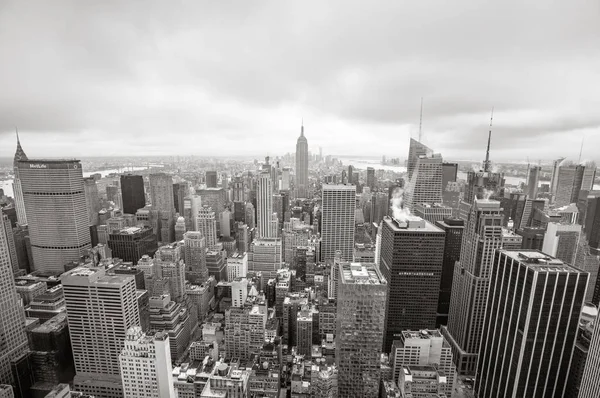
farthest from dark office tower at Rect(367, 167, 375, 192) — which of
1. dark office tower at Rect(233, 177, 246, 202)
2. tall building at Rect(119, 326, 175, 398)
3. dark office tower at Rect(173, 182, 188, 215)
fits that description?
tall building at Rect(119, 326, 175, 398)

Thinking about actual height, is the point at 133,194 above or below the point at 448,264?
above

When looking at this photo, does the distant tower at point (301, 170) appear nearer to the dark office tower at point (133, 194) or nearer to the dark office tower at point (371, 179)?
the dark office tower at point (371, 179)

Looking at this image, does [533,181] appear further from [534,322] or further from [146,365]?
[146,365]

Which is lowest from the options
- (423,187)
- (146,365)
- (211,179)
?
(146,365)

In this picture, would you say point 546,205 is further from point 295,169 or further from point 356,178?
point 295,169

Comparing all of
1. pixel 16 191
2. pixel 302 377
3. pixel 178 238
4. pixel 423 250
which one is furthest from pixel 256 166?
pixel 302 377

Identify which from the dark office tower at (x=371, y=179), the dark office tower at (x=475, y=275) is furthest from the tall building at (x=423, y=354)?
the dark office tower at (x=371, y=179)

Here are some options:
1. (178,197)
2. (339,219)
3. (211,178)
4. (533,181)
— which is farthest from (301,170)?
(533,181)
